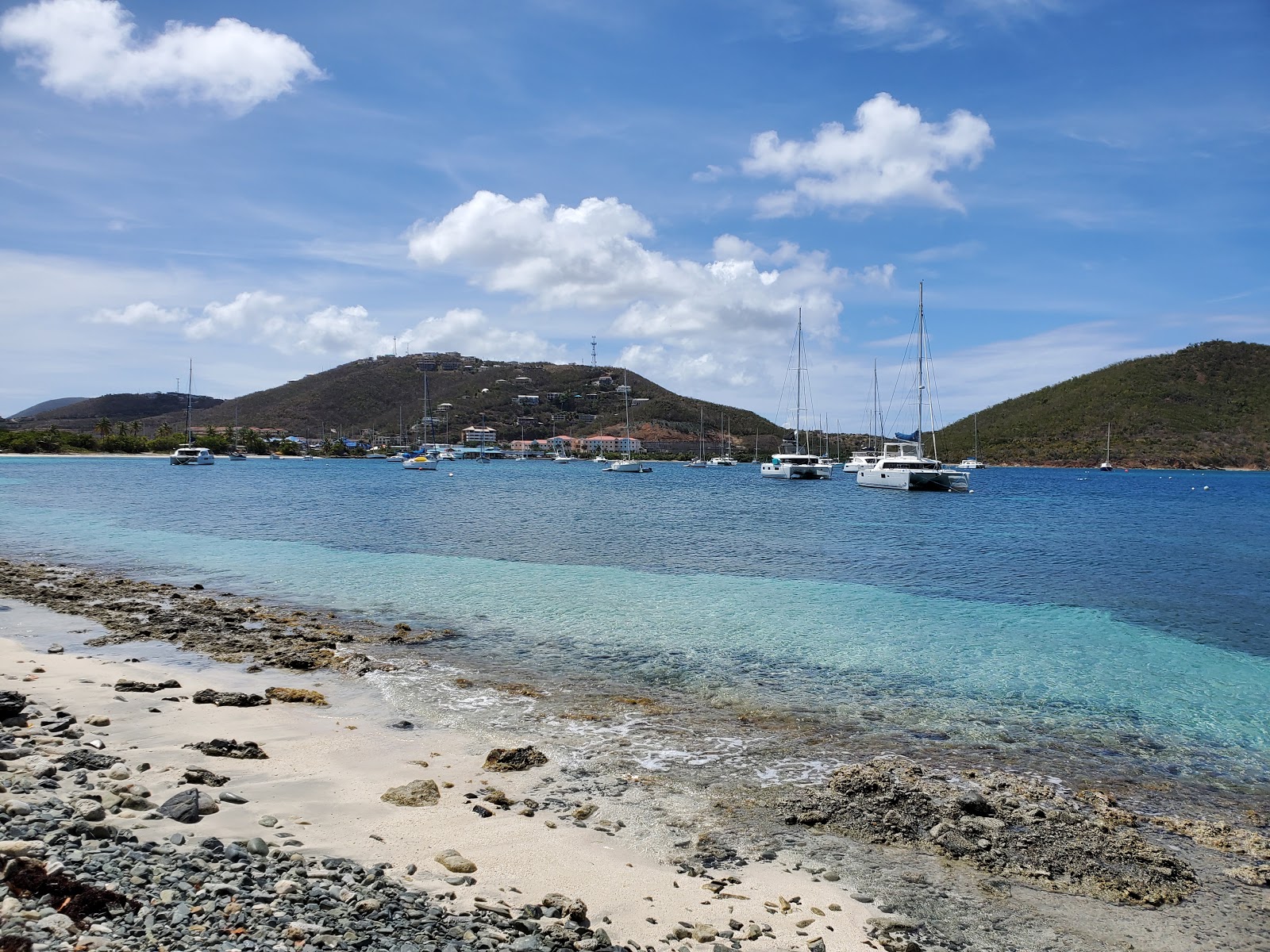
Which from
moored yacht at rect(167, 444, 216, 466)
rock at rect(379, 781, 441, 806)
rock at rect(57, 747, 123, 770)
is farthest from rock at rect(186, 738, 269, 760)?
moored yacht at rect(167, 444, 216, 466)

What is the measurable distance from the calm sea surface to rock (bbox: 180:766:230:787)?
3.62m

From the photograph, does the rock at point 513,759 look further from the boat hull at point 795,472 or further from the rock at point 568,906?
the boat hull at point 795,472

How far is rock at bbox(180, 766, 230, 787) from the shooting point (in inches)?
279

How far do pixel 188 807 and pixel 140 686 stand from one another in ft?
17.3

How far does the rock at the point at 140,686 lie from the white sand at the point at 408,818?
21 cm

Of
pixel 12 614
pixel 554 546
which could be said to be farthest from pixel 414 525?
pixel 12 614

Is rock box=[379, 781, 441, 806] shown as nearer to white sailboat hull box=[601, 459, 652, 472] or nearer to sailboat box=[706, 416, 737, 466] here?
white sailboat hull box=[601, 459, 652, 472]

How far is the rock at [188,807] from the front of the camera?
620 centimetres

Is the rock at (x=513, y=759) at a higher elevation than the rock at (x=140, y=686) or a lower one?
lower

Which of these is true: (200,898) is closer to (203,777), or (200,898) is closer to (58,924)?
(58,924)

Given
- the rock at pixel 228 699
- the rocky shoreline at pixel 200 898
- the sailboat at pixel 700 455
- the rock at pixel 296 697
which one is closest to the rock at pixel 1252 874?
the rocky shoreline at pixel 200 898

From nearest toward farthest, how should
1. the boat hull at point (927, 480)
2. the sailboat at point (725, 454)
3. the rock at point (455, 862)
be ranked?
the rock at point (455, 862)
the boat hull at point (927, 480)
the sailboat at point (725, 454)

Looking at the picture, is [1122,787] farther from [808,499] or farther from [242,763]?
[808,499]

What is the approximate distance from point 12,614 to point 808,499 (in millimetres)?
54293
